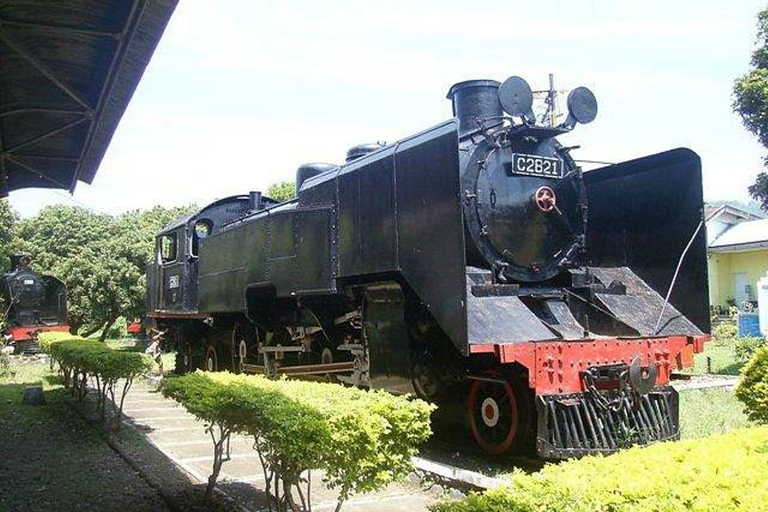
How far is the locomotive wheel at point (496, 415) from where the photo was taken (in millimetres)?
5902

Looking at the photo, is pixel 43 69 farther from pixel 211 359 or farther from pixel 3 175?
pixel 211 359

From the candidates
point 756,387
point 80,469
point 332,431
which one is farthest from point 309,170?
point 332,431

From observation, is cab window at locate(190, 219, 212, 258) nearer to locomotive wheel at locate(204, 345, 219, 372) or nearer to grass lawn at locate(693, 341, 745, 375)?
locomotive wheel at locate(204, 345, 219, 372)

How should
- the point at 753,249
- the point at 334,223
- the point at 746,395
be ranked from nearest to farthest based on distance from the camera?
the point at 746,395
the point at 334,223
the point at 753,249

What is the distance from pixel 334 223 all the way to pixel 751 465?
18.0 feet

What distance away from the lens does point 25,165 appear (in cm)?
853

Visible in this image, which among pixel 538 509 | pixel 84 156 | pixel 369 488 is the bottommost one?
pixel 369 488

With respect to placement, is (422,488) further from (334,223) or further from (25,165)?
(25,165)

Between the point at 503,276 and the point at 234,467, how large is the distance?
10.2 ft

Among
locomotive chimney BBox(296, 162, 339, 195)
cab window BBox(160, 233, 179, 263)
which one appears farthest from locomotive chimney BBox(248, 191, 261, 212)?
locomotive chimney BBox(296, 162, 339, 195)

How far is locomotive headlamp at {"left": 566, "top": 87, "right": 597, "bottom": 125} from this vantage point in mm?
7098

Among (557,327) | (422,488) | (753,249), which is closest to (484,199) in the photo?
(557,327)

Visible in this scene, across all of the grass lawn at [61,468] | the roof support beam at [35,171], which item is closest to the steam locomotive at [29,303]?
the grass lawn at [61,468]

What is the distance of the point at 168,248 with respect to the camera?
1347 cm
